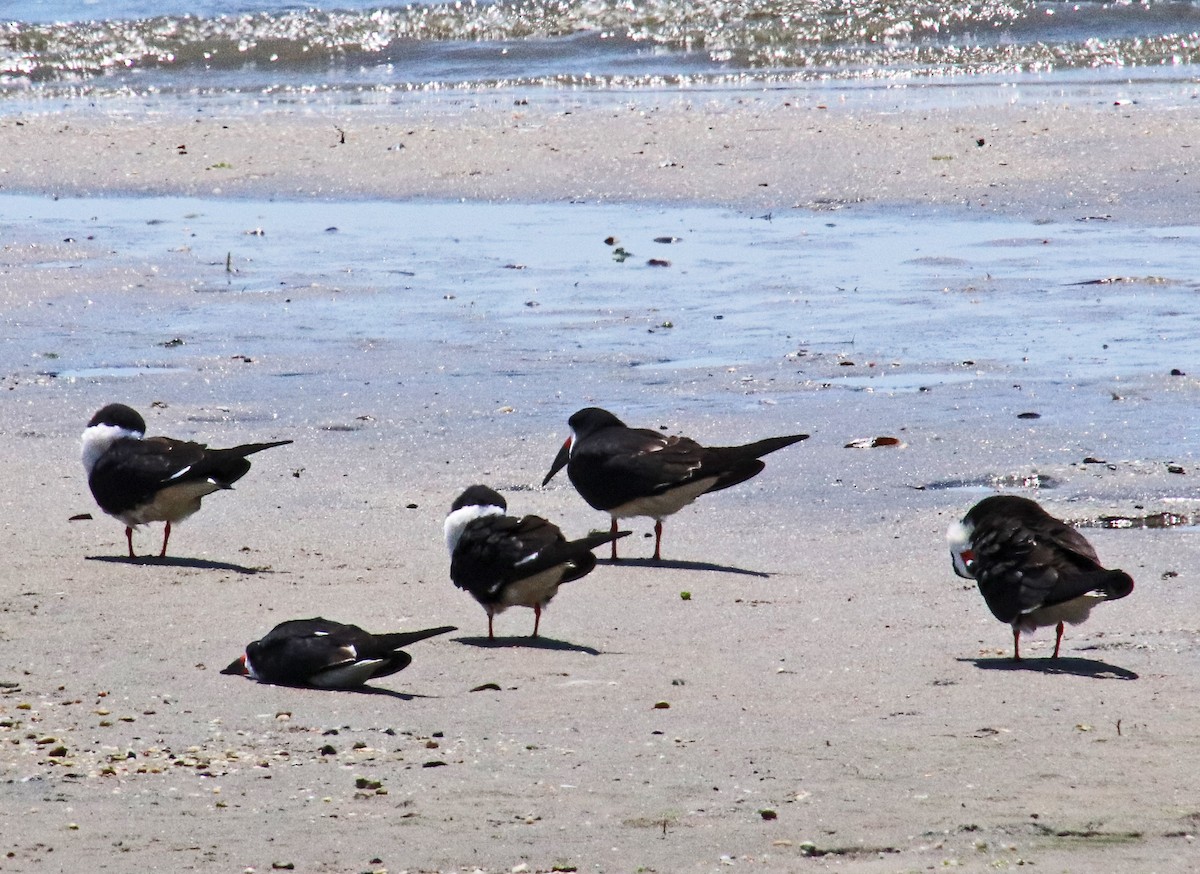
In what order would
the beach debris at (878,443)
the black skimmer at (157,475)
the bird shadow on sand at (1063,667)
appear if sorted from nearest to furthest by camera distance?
the bird shadow on sand at (1063,667) → the black skimmer at (157,475) → the beach debris at (878,443)

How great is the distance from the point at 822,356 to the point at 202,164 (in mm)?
9439

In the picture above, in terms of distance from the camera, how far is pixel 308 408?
9438 mm

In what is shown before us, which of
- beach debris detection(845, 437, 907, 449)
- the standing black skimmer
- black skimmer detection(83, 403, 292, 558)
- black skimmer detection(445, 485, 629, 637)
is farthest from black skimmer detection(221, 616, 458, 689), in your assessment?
beach debris detection(845, 437, 907, 449)

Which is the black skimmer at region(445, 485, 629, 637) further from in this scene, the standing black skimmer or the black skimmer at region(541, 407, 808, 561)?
the standing black skimmer

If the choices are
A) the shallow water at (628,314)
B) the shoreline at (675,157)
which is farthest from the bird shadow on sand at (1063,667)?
the shoreline at (675,157)

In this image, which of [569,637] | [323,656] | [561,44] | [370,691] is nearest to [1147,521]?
[569,637]

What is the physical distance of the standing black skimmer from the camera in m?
5.71

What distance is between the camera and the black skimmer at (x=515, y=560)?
243 inches

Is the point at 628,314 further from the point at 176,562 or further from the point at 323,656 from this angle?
the point at 323,656

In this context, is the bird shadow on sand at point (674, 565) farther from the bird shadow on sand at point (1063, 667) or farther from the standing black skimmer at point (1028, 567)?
the bird shadow on sand at point (1063, 667)

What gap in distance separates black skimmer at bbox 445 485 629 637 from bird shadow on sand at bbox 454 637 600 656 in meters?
0.05

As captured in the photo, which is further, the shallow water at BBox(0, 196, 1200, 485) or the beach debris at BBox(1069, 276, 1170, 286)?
the beach debris at BBox(1069, 276, 1170, 286)

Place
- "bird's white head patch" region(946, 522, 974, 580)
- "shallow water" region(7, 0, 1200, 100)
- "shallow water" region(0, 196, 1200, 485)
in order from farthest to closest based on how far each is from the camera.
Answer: "shallow water" region(7, 0, 1200, 100) → "shallow water" region(0, 196, 1200, 485) → "bird's white head patch" region(946, 522, 974, 580)

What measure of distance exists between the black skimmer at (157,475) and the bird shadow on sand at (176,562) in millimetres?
61
